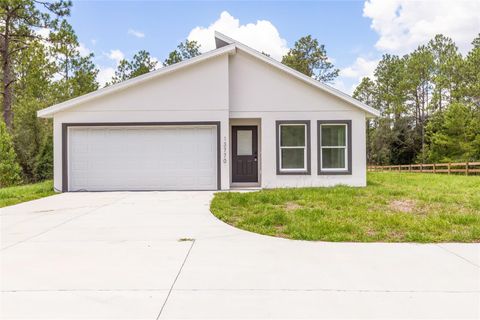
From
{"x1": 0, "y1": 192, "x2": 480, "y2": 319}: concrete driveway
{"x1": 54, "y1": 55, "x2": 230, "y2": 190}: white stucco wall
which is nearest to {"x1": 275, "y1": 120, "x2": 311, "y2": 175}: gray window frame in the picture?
{"x1": 54, "y1": 55, "x2": 230, "y2": 190}: white stucco wall

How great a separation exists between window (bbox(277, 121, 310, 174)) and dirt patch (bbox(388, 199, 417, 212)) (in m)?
4.25

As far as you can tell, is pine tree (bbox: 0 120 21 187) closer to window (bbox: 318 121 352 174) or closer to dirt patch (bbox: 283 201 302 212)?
window (bbox: 318 121 352 174)

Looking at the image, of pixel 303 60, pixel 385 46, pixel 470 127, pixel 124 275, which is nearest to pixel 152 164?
pixel 124 275

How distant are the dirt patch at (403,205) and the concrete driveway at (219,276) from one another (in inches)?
99.6

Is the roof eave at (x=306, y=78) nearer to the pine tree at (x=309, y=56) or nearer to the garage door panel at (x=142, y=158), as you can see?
the garage door panel at (x=142, y=158)

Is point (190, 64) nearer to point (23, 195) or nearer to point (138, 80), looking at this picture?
point (138, 80)

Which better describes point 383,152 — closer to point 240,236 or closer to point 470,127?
point 470,127

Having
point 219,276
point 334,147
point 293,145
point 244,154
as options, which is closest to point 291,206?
point 219,276

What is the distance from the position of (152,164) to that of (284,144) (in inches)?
182

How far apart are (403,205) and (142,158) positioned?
27.2ft

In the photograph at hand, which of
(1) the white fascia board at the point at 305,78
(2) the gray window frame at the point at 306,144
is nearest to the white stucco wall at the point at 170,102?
(1) the white fascia board at the point at 305,78

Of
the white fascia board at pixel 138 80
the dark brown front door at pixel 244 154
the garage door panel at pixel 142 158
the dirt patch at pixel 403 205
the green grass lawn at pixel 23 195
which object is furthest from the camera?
the dark brown front door at pixel 244 154

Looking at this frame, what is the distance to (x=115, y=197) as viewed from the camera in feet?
34.5

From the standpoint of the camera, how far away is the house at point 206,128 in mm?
12219
